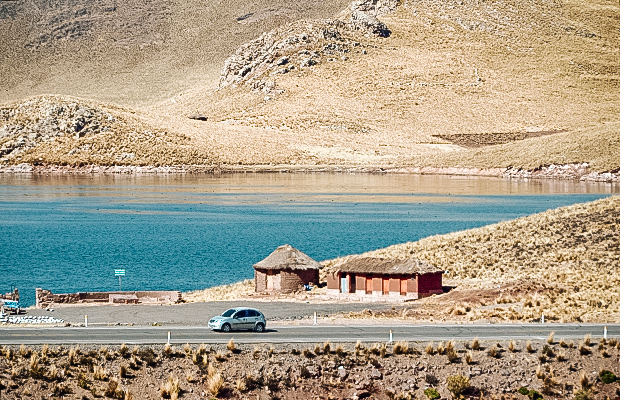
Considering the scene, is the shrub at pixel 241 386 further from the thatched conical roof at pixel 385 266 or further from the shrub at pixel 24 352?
the thatched conical roof at pixel 385 266

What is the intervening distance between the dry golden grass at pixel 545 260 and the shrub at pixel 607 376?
807 centimetres

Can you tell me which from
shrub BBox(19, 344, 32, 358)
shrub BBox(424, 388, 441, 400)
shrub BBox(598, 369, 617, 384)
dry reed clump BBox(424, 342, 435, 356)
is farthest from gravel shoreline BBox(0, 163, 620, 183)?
shrub BBox(19, 344, 32, 358)

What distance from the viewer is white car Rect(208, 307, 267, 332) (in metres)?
36.3

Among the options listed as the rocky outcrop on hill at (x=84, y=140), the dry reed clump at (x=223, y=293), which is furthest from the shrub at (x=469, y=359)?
the rocky outcrop on hill at (x=84, y=140)

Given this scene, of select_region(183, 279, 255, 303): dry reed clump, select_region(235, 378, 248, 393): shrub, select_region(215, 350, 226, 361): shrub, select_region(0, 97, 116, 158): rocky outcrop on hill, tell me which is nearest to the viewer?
select_region(235, 378, 248, 393): shrub

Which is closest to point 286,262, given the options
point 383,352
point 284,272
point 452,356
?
point 284,272

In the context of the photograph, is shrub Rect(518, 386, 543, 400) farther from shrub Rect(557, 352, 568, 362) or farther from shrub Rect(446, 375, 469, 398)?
shrub Rect(557, 352, 568, 362)

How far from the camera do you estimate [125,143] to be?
183750mm

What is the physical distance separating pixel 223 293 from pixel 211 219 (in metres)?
43.7

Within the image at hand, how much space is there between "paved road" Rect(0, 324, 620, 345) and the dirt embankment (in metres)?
1.42

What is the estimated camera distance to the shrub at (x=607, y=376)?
32250 millimetres

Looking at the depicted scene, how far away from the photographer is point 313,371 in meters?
31.7

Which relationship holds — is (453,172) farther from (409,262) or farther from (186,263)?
(409,262)

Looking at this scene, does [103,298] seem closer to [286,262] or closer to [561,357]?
Answer: [286,262]
